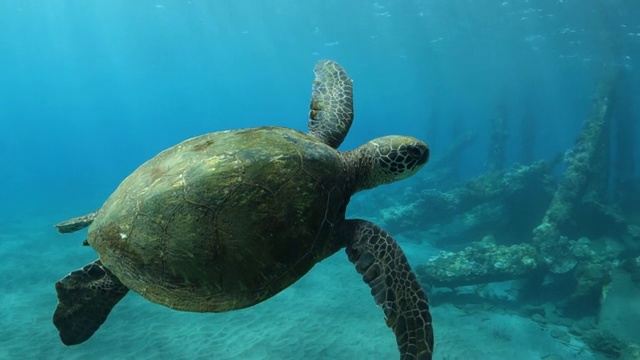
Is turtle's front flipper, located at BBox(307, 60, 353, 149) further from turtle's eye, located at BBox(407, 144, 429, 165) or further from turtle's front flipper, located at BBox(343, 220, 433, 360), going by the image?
turtle's front flipper, located at BBox(343, 220, 433, 360)

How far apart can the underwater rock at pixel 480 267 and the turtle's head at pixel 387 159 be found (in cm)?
840

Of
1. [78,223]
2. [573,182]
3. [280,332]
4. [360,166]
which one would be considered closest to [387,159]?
[360,166]

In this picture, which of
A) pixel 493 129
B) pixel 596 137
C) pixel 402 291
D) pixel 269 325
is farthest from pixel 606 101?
pixel 402 291

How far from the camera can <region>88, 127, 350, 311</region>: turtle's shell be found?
11.5 ft

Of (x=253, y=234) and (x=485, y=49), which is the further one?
(x=485, y=49)

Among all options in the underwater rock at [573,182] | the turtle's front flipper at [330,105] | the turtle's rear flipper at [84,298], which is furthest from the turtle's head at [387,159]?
the underwater rock at [573,182]

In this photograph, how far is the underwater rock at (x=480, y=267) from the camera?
12.4 metres

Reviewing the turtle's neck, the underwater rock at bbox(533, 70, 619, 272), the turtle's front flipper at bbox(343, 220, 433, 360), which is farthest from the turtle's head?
the underwater rock at bbox(533, 70, 619, 272)

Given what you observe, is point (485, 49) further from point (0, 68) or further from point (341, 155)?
point (0, 68)

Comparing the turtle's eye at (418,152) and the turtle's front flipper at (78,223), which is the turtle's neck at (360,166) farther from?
the turtle's front flipper at (78,223)

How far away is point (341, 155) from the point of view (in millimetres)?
4812

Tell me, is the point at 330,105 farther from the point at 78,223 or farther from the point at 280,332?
the point at 280,332

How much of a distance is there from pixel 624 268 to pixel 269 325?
454 inches

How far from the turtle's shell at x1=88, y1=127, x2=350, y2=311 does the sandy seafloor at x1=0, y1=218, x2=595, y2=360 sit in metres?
5.95
